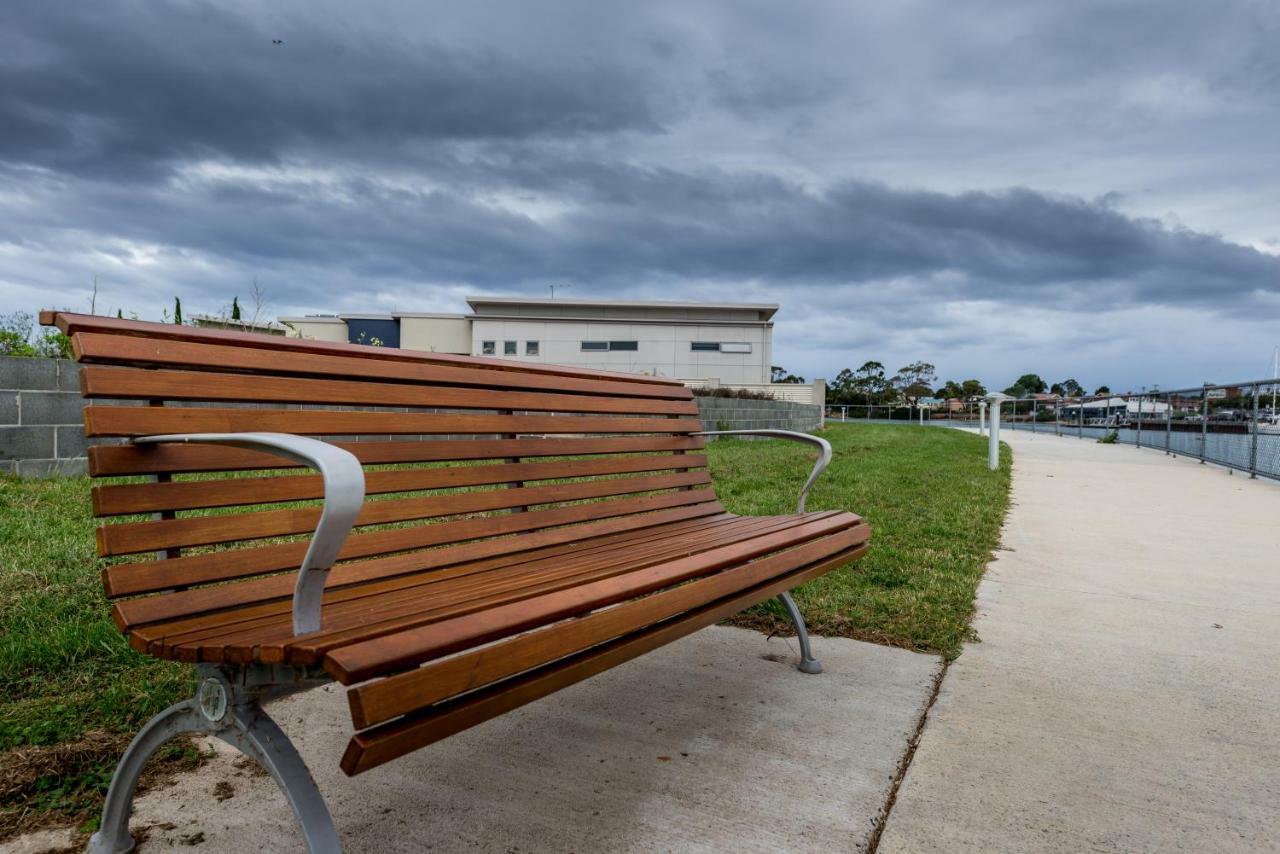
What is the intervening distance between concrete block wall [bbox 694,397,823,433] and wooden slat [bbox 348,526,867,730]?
8563 mm

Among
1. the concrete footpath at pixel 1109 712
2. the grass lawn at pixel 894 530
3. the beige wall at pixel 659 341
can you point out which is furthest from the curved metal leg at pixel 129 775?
the beige wall at pixel 659 341


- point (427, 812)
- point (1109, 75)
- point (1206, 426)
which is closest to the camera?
point (427, 812)

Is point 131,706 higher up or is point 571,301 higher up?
point 571,301

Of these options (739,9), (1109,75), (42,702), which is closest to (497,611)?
(42,702)

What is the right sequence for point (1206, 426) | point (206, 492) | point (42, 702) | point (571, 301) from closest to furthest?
1. point (206, 492)
2. point (42, 702)
3. point (1206, 426)
4. point (571, 301)

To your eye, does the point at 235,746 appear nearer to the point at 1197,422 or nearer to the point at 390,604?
the point at 390,604

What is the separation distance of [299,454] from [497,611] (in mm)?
395

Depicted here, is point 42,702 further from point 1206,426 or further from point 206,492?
point 1206,426

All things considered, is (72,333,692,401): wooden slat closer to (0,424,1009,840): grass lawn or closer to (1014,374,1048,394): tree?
(0,424,1009,840): grass lawn

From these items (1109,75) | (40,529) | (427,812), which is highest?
(1109,75)

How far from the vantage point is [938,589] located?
358 centimetres

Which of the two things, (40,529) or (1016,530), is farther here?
(1016,530)

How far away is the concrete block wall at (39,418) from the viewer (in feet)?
17.0

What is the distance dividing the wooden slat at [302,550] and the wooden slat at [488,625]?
44 centimetres
